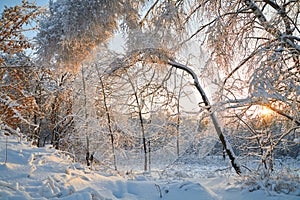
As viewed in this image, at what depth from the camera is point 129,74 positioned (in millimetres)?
8195

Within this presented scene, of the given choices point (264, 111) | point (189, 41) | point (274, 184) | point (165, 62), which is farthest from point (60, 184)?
point (189, 41)

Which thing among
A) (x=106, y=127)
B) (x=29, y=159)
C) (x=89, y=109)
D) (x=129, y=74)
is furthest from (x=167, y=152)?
(x=29, y=159)

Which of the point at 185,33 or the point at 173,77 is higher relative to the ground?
the point at 185,33

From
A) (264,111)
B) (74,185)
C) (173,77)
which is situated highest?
(173,77)

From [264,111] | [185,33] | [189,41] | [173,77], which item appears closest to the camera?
[264,111]

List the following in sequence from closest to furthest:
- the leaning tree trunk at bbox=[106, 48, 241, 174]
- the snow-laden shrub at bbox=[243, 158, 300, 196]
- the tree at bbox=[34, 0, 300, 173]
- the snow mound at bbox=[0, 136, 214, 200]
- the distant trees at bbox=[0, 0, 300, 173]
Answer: the snow mound at bbox=[0, 136, 214, 200]
the snow-laden shrub at bbox=[243, 158, 300, 196]
the distant trees at bbox=[0, 0, 300, 173]
the tree at bbox=[34, 0, 300, 173]
the leaning tree trunk at bbox=[106, 48, 241, 174]

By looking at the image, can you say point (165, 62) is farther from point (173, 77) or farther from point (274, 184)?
point (274, 184)

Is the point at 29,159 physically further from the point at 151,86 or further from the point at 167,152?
the point at 167,152

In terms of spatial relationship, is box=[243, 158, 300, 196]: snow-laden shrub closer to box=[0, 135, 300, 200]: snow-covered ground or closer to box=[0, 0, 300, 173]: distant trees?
box=[0, 135, 300, 200]: snow-covered ground

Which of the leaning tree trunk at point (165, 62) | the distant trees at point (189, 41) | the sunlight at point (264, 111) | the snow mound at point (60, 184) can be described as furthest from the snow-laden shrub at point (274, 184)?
the leaning tree trunk at point (165, 62)

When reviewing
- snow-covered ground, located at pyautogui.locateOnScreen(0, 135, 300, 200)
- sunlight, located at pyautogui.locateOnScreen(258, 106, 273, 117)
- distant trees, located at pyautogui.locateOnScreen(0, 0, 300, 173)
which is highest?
distant trees, located at pyautogui.locateOnScreen(0, 0, 300, 173)

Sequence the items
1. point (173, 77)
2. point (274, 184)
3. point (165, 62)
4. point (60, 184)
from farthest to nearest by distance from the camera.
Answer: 1. point (173, 77)
2. point (165, 62)
3. point (274, 184)
4. point (60, 184)

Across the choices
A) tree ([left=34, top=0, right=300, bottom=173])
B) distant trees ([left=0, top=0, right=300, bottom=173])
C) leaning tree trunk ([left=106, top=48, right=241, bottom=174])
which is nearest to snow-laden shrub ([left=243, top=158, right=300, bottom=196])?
distant trees ([left=0, top=0, right=300, bottom=173])

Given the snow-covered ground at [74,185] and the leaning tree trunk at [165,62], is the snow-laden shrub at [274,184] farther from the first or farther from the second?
the leaning tree trunk at [165,62]
